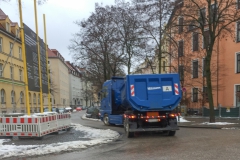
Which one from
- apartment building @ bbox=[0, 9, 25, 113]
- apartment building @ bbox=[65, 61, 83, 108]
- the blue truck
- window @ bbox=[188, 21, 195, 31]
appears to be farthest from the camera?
apartment building @ bbox=[65, 61, 83, 108]

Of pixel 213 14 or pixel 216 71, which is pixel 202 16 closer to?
pixel 213 14

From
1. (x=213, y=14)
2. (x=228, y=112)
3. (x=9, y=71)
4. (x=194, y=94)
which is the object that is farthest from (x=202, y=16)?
(x=9, y=71)

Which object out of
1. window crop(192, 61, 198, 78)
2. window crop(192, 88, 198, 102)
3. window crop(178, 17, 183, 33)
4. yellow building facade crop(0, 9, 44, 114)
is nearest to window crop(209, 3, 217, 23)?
window crop(178, 17, 183, 33)

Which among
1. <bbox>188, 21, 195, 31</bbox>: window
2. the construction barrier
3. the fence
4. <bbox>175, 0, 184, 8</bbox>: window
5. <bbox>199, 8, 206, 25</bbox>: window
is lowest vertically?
the fence

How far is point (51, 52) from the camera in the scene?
87.2 meters

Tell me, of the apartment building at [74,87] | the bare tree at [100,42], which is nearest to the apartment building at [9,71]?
the bare tree at [100,42]

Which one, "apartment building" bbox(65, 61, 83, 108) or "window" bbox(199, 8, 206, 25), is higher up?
"window" bbox(199, 8, 206, 25)

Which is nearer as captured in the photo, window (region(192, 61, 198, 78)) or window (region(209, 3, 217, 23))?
window (region(209, 3, 217, 23))

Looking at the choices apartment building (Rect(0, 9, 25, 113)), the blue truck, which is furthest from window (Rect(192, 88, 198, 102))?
the blue truck

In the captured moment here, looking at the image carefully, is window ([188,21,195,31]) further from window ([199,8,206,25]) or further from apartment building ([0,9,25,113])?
apartment building ([0,9,25,113])

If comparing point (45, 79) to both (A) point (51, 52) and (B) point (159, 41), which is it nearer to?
(B) point (159, 41)

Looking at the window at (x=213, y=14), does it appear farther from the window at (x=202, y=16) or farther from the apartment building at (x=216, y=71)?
the apartment building at (x=216, y=71)

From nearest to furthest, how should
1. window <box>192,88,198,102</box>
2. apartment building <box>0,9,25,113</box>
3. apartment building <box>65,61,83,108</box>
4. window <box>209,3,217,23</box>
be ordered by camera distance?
window <box>209,3,217,23</box>
apartment building <box>0,9,25,113</box>
window <box>192,88,198,102</box>
apartment building <box>65,61,83,108</box>

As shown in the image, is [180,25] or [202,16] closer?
[202,16]
